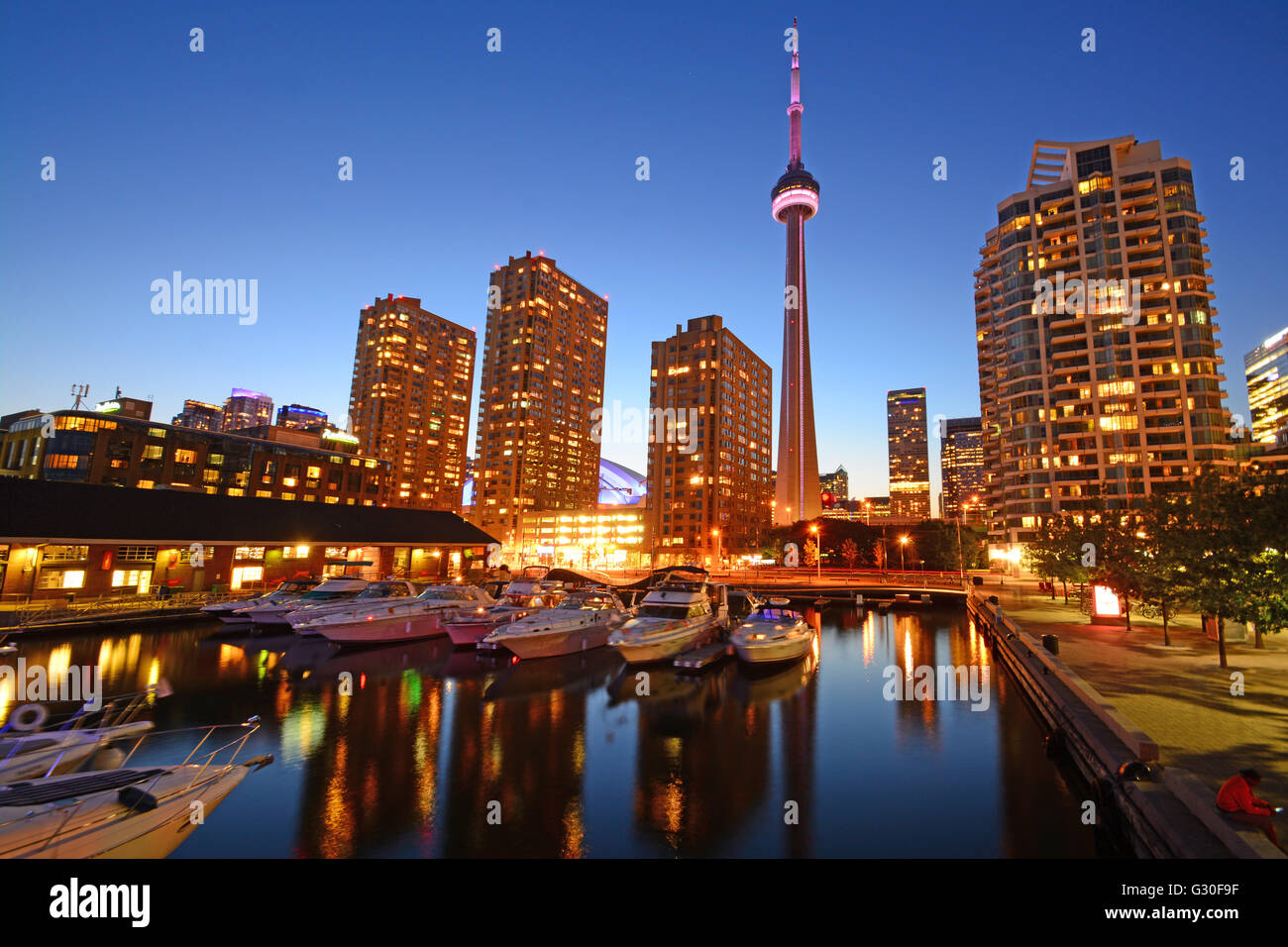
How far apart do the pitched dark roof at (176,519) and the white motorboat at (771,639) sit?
Answer: 115 feet

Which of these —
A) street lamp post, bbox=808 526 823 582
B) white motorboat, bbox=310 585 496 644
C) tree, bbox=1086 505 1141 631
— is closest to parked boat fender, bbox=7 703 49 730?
white motorboat, bbox=310 585 496 644

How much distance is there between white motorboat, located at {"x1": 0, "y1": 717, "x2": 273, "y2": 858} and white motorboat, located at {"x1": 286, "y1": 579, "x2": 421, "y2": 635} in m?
20.0

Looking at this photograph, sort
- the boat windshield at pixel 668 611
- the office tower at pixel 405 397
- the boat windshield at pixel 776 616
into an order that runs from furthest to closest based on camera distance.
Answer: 1. the office tower at pixel 405 397
2. the boat windshield at pixel 776 616
3. the boat windshield at pixel 668 611

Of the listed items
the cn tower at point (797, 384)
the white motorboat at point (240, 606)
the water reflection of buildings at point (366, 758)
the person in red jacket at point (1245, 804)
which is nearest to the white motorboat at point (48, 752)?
the water reflection of buildings at point (366, 758)

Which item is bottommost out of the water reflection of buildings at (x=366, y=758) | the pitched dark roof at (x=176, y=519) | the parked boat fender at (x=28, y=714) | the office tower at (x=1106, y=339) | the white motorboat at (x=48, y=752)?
the water reflection of buildings at (x=366, y=758)

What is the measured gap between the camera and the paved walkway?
11000 millimetres

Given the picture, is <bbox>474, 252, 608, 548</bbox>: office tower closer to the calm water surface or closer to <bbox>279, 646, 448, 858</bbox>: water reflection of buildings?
the calm water surface

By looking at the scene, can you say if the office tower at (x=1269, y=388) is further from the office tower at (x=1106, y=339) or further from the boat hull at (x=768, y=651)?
the boat hull at (x=768, y=651)

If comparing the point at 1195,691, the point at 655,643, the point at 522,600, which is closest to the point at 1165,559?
the point at 1195,691

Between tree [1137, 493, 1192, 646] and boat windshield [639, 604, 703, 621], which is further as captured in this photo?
boat windshield [639, 604, 703, 621]

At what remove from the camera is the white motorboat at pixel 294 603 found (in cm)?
3170

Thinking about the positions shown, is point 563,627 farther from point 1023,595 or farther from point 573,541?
point 573,541

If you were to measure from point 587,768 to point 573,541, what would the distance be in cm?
13826
